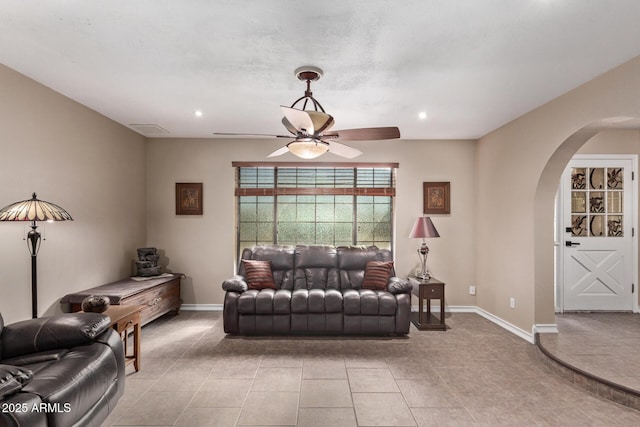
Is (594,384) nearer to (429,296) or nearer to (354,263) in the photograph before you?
(429,296)

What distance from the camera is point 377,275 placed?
14.2ft

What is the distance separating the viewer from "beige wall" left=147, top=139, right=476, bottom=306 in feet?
16.8

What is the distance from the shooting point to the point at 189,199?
16.8 ft

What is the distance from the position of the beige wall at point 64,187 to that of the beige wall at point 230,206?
0.43 m

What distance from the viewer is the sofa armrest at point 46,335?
83.4 inches

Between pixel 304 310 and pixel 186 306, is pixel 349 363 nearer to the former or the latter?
pixel 304 310

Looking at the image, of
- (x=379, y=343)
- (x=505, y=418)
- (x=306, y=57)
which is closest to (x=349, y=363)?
(x=379, y=343)

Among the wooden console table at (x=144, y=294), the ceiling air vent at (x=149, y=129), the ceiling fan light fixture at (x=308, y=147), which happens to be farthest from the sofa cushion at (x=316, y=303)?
the ceiling air vent at (x=149, y=129)

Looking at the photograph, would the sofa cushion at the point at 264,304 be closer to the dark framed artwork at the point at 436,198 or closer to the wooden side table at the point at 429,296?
the wooden side table at the point at 429,296

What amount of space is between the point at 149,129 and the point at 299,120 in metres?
3.18

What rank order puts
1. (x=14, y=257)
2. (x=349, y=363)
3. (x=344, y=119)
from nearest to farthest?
(x=14, y=257) → (x=349, y=363) → (x=344, y=119)

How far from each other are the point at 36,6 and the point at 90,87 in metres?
1.35

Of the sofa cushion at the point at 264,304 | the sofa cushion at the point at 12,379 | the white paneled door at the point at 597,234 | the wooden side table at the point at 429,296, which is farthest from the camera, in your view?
the white paneled door at the point at 597,234

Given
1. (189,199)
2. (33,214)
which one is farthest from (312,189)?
(33,214)
